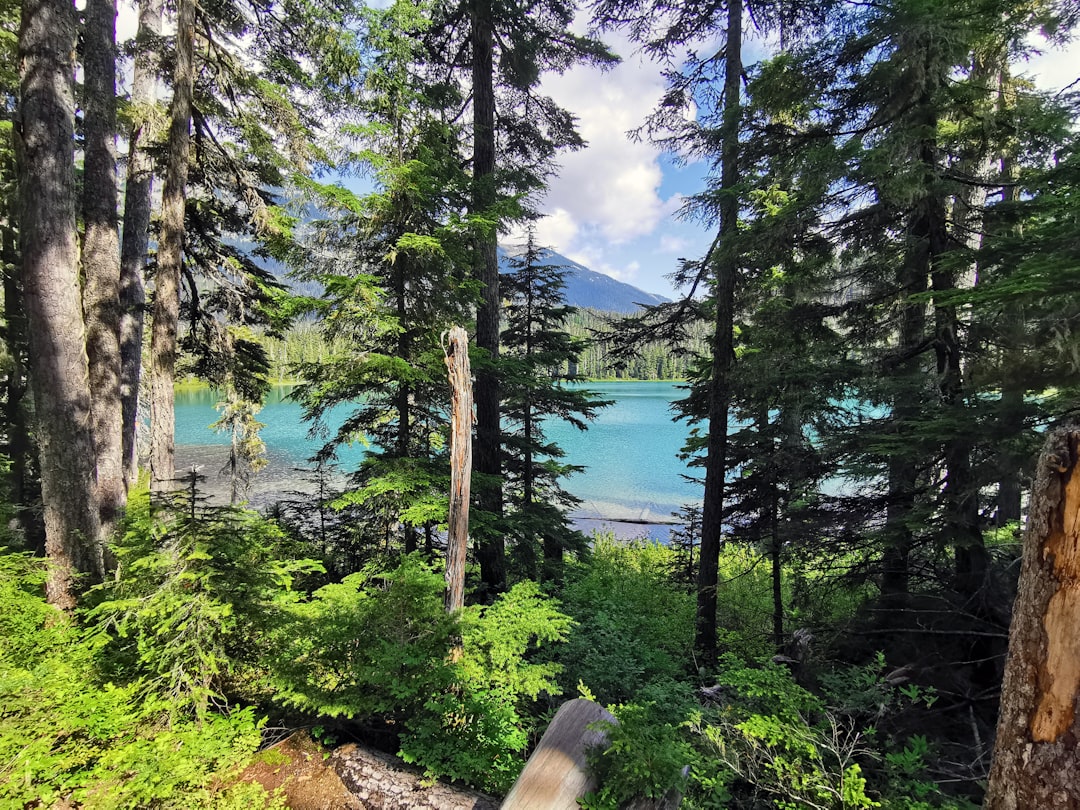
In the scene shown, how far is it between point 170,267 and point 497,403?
471cm

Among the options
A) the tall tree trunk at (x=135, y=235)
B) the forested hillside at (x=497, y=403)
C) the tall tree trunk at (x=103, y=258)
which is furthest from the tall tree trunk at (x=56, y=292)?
the tall tree trunk at (x=135, y=235)

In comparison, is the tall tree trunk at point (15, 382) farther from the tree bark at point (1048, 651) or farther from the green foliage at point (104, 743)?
the tree bark at point (1048, 651)

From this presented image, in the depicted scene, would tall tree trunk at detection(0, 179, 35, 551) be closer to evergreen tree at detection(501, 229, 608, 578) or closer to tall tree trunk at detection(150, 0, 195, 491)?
tall tree trunk at detection(150, 0, 195, 491)

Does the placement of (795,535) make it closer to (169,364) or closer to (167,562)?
(167,562)

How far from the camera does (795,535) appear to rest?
5.27 m

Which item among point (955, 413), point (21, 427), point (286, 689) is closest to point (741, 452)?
point (955, 413)

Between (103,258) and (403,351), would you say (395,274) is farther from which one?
(103,258)

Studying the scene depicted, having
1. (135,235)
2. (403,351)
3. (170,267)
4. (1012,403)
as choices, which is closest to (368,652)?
(403,351)

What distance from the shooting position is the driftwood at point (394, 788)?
8.46 feet

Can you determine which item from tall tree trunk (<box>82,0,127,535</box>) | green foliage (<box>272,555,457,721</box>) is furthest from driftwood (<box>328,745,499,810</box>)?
tall tree trunk (<box>82,0,127,535</box>)

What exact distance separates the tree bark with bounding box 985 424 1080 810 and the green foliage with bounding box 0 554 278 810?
11.6 feet

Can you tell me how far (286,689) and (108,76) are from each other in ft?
24.7

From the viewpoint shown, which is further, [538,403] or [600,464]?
[600,464]

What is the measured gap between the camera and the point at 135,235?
6.71 m
